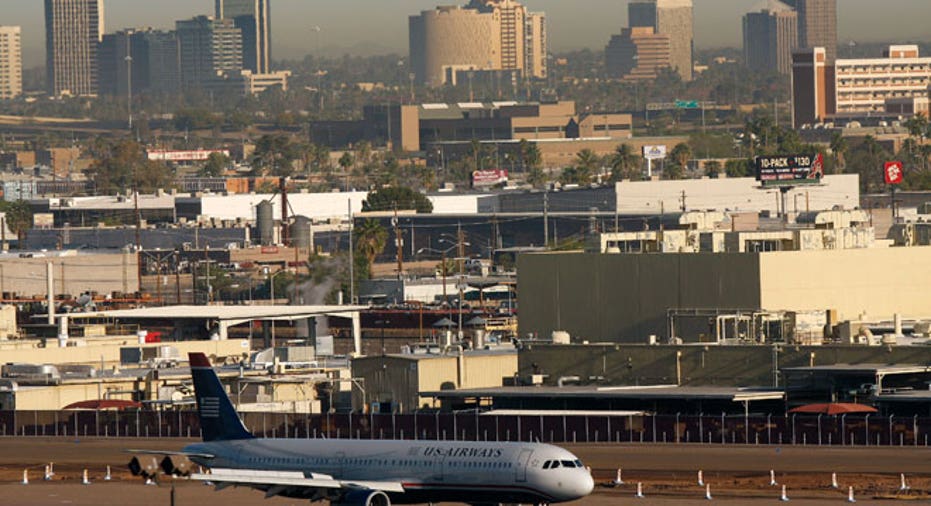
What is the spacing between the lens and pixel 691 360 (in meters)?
120

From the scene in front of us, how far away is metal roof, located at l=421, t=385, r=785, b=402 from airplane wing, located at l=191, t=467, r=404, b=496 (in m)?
33.5

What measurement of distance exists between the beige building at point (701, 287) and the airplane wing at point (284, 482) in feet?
171

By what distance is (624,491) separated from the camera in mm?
91625

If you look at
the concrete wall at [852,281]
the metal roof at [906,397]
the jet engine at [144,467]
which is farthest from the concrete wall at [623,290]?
the jet engine at [144,467]

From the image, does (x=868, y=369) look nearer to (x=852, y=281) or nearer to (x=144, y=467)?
(x=852, y=281)

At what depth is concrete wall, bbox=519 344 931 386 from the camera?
11419cm

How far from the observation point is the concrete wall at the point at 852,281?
5202 inches

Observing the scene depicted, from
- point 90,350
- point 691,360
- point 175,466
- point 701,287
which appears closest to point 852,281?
point 701,287

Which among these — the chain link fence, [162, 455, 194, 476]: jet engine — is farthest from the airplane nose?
the chain link fence

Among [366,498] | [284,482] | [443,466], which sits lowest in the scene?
[366,498]

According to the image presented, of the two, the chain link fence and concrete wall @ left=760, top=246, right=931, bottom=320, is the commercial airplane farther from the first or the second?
concrete wall @ left=760, top=246, right=931, bottom=320

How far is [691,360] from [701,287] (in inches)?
→ 495

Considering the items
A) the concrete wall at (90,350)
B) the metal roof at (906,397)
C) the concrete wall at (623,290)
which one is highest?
the concrete wall at (623,290)

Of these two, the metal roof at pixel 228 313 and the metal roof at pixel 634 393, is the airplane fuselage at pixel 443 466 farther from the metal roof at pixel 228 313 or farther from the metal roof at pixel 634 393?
the metal roof at pixel 228 313
